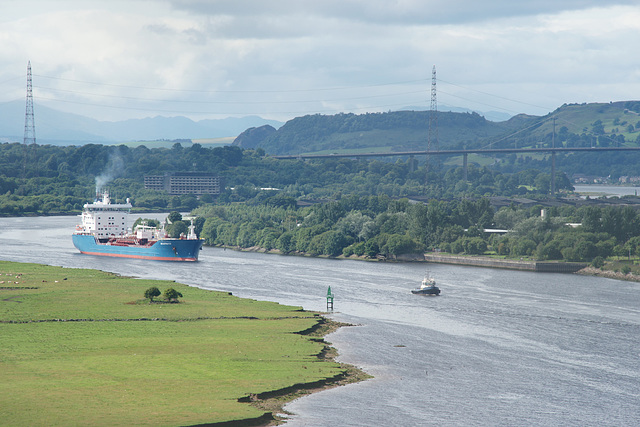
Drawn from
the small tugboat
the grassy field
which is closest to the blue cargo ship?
the small tugboat

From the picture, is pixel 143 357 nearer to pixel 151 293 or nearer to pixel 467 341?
pixel 467 341

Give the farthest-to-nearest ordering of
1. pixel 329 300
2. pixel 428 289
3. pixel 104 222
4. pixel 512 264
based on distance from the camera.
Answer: pixel 104 222 < pixel 512 264 < pixel 428 289 < pixel 329 300

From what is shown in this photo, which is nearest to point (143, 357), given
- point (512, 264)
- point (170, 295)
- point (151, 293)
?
point (170, 295)

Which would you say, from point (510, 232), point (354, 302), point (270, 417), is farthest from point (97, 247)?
point (270, 417)

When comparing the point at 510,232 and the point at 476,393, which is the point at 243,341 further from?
the point at 510,232

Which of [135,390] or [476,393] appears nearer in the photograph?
[135,390]

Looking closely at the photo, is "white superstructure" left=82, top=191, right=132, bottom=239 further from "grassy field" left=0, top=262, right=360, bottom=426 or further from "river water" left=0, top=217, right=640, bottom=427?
"grassy field" left=0, top=262, right=360, bottom=426

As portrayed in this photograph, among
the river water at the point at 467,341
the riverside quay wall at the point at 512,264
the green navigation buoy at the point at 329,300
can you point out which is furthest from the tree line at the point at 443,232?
the green navigation buoy at the point at 329,300
